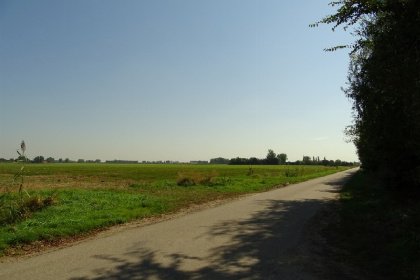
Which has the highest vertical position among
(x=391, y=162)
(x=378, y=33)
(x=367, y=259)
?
(x=378, y=33)

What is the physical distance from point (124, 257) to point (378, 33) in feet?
24.6

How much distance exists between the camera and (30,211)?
11586 millimetres

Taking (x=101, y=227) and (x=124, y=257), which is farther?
(x=101, y=227)

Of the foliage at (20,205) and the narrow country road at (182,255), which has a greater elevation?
the foliage at (20,205)

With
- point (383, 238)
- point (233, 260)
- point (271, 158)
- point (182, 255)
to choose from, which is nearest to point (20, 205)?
point (182, 255)

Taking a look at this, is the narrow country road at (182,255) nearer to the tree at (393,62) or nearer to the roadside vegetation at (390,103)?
the roadside vegetation at (390,103)

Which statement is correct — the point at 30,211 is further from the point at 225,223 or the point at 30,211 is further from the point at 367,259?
the point at 367,259

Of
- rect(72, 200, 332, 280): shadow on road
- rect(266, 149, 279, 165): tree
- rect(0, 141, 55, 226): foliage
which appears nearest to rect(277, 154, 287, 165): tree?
rect(266, 149, 279, 165): tree

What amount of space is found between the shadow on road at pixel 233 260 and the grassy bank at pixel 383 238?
1.32 meters

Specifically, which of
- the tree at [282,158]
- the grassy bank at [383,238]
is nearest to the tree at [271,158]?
the tree at [282,158]

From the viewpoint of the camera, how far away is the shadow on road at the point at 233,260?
566 cm

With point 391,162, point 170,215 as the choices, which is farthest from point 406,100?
point 391,162

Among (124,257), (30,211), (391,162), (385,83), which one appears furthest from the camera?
(391,162)

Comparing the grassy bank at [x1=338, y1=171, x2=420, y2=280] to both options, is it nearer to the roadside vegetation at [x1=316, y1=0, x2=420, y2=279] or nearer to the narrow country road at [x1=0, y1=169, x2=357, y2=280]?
the roadside vegetation at [x1=316, y1=0, x2=420, y2=279]
